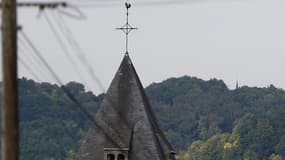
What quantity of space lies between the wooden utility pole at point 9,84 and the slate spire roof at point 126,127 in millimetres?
18804

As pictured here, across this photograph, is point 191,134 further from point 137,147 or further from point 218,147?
point 137,147

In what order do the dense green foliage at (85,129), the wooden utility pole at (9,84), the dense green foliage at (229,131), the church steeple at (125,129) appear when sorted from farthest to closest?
the dense green foliage at (229,131) → the dense green foliage at (85,129) → the church steeple at (125,129) → the wooden utility pole at (9,84)

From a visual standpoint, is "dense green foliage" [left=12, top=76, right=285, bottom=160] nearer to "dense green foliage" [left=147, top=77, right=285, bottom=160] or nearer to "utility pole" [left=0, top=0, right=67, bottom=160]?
"dense green foliage" [left=147, top=77, right=285, bottom=160]

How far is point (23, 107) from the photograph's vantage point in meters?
164

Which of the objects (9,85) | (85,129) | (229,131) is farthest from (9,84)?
(229,131)

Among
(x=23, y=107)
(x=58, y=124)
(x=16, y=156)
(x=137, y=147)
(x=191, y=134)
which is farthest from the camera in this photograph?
(x=191, y=134)

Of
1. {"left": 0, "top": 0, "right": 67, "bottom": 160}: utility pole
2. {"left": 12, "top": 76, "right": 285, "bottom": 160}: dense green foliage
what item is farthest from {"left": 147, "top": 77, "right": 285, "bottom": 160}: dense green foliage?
{"left": 0, "top": 0, "right": 67, "bottom": 160}: utility pole

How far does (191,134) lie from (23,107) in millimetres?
28888

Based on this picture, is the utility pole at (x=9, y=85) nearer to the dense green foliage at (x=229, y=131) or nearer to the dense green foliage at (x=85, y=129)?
the dense green foliage at (x=85, y=129)

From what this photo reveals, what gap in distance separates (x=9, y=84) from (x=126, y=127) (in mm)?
19584

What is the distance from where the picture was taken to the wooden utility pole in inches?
825

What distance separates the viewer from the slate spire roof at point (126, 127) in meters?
40.4

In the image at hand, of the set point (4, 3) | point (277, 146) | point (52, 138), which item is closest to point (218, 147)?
point (277, 146)

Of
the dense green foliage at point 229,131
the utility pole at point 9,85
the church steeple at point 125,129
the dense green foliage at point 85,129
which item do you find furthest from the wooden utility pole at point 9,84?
the dense green foliage at point 229,131
